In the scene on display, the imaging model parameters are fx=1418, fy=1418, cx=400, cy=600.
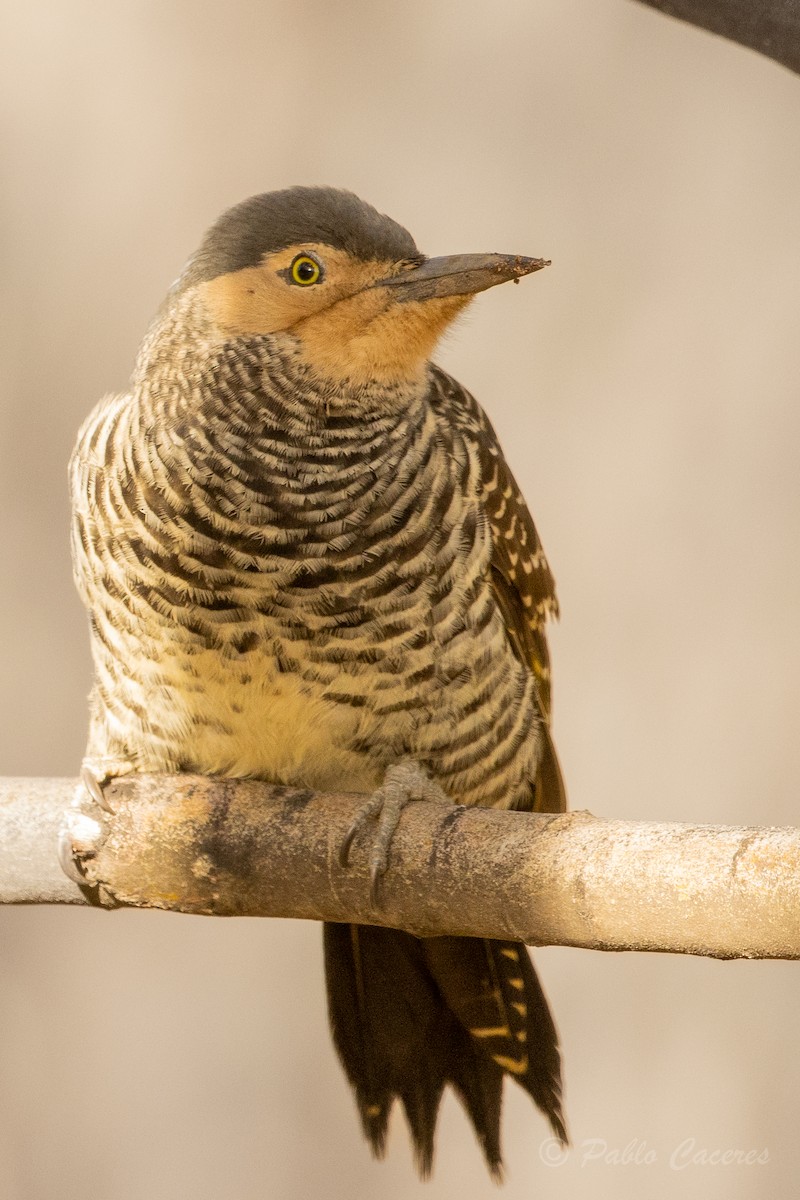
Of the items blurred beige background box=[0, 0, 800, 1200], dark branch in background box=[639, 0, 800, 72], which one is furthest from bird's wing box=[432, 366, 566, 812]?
blurred beige background box=[0, 0, 800, 1200]

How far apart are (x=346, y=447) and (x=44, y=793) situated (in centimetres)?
86

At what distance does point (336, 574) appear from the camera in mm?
2406

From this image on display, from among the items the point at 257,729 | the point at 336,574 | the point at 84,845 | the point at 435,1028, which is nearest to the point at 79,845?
the point at 84,845

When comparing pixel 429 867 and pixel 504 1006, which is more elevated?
pixel 429 867

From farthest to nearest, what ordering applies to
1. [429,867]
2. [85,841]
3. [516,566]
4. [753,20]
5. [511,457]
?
1. [511,457]
2. [516,566]
3. [85,841]
4. [429,867]
5. [753,20]

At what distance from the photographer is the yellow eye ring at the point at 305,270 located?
2412 millimetres

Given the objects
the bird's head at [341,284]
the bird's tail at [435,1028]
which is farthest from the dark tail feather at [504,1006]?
the bird's head at [341,284]

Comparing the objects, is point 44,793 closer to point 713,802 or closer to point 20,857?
point 20,857

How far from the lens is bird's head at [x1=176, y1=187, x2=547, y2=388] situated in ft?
7.89

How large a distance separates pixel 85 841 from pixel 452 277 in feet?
3.81

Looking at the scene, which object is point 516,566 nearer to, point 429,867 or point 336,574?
point 336,574

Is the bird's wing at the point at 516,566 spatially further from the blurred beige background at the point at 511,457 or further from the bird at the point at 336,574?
the blurred beige background at the point at 511,457

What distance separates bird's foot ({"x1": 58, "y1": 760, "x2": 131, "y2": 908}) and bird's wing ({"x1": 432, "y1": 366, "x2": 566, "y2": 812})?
855 millimetres

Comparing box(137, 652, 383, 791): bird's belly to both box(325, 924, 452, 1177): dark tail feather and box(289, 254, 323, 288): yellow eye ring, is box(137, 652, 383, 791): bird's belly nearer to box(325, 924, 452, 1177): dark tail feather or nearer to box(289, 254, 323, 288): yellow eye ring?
box(325, 924, 452, 1177): dark tail feather
